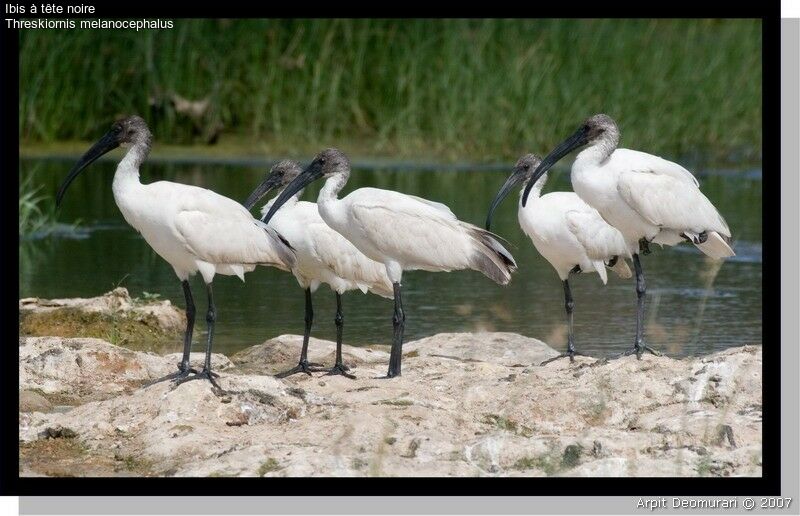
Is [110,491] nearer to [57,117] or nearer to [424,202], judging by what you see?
[424,202]

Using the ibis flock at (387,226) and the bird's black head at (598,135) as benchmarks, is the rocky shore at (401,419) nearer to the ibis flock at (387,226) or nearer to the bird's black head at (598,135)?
the ibis flock at (387,226)

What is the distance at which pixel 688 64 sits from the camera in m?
22.0

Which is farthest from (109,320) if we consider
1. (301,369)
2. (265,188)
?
(301,369)

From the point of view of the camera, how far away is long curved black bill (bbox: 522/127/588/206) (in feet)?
32.4

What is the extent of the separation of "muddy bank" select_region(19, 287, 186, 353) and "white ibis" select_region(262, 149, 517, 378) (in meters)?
2.24

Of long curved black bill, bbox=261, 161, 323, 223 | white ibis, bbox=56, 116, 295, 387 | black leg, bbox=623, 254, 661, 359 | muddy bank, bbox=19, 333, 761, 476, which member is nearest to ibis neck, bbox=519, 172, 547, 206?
black leg, bbox=623, 254, 661, 359

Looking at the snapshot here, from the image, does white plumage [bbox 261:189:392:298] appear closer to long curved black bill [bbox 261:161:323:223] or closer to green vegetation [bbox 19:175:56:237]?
long curved black bill [bbox 261:161:323:223]

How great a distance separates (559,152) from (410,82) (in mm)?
12103

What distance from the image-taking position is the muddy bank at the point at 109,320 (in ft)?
36.6

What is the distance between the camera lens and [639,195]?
945cm

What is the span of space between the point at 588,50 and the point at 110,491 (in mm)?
16093

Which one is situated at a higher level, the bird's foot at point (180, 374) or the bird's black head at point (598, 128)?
the bird's black head at point (598, 128)

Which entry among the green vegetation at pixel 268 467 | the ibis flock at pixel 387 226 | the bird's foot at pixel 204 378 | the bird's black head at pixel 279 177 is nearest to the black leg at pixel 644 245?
the ibis flock at pixel 387 226
